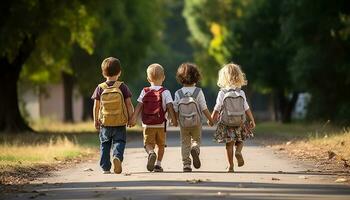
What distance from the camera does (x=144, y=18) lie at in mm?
50156

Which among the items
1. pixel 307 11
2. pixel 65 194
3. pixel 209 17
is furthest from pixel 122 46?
pixel 65 194

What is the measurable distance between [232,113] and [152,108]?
1.32 metres

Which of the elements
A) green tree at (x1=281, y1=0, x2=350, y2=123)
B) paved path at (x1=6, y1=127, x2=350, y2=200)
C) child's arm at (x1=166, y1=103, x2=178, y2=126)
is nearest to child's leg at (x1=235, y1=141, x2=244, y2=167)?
paved path at (x1=6, y1=127, x2=350, y2=200)

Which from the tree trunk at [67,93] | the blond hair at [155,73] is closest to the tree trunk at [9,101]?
the tree trunk at [67,93]

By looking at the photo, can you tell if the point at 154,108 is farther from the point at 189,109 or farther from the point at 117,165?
the point at 117,165

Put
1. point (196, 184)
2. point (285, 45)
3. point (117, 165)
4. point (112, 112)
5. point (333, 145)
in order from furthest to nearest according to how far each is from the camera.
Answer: point (285, 45)
point (333, 145)
point (112, 112)
point (117, 165)
point (196, 184)

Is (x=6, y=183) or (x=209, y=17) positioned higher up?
(x=209, y=17)

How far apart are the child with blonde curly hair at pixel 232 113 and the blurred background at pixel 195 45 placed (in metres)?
18.5

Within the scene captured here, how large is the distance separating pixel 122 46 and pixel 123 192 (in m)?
38.0

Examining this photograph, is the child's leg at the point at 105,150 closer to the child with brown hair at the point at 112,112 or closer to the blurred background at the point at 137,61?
the child with brown hair at the point at 112,112

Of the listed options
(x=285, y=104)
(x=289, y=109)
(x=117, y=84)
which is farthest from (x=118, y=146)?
(x=285, y=104)

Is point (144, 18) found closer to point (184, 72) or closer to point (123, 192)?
point (184, 72)

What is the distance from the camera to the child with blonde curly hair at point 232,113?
1470 cm

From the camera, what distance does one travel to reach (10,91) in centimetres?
3700
